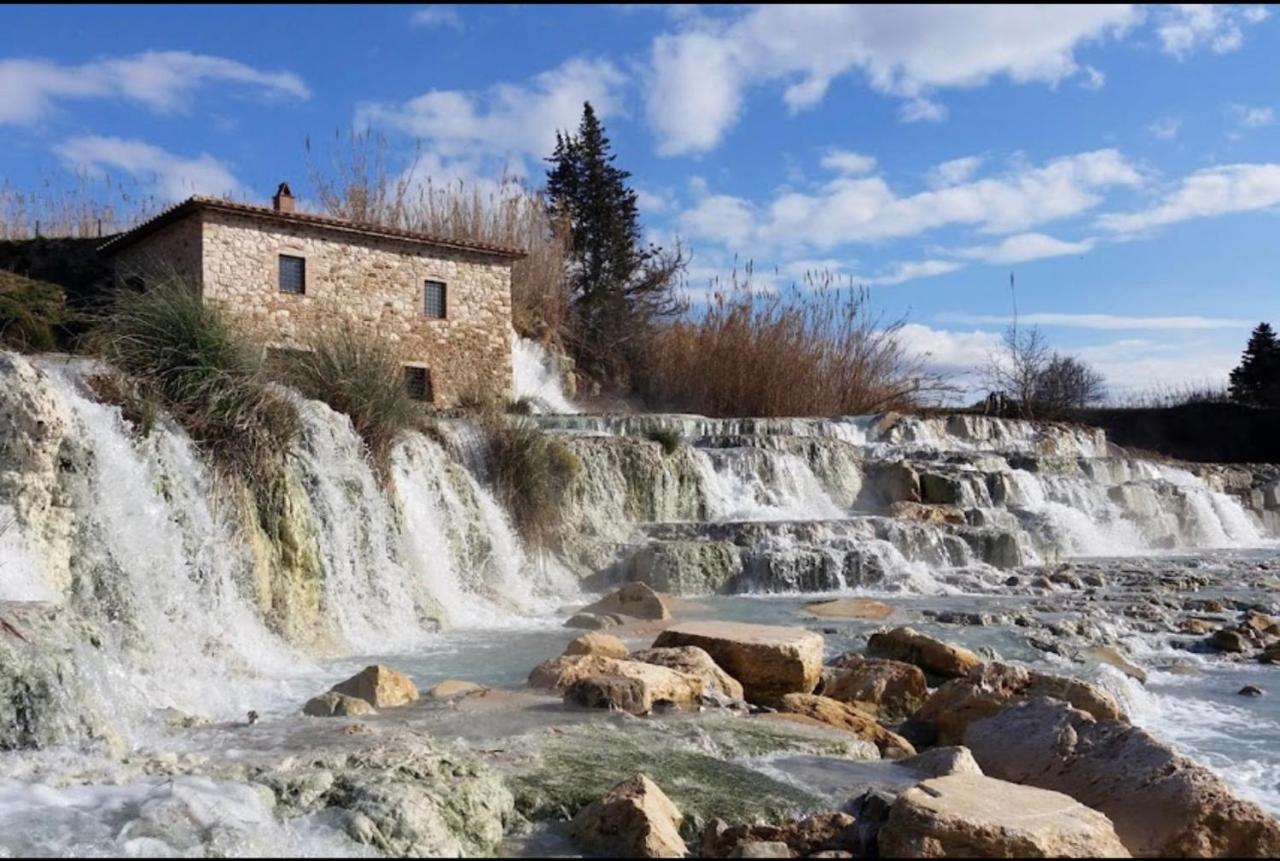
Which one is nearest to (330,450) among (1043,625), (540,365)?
(1043,625)

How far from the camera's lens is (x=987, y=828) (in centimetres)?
332

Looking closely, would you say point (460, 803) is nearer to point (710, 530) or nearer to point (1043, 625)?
point (1043, 625)

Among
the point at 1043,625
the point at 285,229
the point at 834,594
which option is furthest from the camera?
the point at 285,229

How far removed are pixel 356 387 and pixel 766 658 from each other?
17.4ft

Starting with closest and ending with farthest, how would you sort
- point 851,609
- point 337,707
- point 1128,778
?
point 1128,778, point 337,707, point 851,609

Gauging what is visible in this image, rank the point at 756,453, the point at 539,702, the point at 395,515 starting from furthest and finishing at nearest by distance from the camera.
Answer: the point at 756,453, the point at 395,515, the point at 539,702

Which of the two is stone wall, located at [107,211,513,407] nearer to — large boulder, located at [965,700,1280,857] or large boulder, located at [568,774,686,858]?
large boulder, located at [965,700,1280,857]

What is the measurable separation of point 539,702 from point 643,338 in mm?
18521

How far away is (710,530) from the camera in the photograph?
458 inches

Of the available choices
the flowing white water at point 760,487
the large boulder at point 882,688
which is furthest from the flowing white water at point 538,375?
the large boulder at point 882,688

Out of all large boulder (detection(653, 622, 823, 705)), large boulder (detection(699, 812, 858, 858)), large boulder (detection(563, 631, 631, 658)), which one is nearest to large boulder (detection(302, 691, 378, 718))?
large boulder (detection(563, 631, 631, 658))

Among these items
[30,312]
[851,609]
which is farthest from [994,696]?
[30,312]

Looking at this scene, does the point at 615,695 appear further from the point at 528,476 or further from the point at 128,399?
the point at 528,476

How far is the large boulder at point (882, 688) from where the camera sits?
6.03 m
